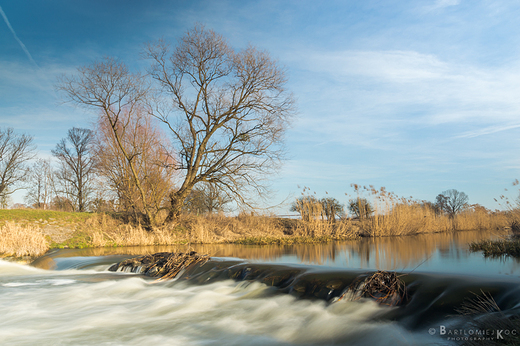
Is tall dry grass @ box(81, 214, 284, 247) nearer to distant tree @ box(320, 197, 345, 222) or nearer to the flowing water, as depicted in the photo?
distant tree @ box(320, 197, 345, 222)

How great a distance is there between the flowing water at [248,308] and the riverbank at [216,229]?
8282 millimetres

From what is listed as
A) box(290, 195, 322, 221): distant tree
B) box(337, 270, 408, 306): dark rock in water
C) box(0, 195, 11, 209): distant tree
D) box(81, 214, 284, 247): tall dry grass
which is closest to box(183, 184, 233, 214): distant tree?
box(81, 214, 284, 247): tall dry grass

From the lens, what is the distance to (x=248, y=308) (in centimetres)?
505

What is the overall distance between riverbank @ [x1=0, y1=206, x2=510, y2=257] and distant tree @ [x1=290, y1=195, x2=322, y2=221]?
1.13 feet

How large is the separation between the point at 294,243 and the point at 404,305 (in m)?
10.8

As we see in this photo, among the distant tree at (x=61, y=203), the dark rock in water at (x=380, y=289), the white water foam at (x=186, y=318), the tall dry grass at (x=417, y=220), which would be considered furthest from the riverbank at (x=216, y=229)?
the distant tree at (x=61, y=203)

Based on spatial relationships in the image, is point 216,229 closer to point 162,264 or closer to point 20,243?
point 20,243

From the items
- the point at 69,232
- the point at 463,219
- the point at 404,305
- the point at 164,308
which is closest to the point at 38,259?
the point at 69,232

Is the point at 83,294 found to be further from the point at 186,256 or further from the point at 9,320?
the point at 186,256

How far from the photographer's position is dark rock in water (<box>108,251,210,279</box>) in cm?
805

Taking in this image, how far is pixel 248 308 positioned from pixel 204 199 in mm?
15997

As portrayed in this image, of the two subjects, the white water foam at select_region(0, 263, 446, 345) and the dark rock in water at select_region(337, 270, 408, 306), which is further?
the dark rock in water at select_region(337, 270, 408, 306)

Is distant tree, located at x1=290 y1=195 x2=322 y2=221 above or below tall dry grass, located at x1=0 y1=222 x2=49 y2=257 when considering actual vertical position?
above

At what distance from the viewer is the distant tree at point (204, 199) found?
19.1m
